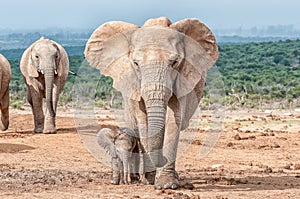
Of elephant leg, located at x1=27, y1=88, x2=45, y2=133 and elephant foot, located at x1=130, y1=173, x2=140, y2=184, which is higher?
elephant foot, located at x1=130, y1=173, x2=140, y2=184

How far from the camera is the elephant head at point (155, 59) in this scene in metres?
7.99

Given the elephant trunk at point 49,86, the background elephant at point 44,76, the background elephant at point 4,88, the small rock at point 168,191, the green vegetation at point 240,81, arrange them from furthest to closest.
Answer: the background elephant at point 4,88 → the background elephant at point 44,76 → the elephant trunk at point 49,86 → the green vegetation at point 240,81 → the small rock at point 168,191

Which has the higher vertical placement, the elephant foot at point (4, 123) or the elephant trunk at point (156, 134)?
the elephant trunk at point (156, 134)

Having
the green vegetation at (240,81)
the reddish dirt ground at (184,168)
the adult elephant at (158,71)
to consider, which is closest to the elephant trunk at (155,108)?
the adult elephant at (158,71)

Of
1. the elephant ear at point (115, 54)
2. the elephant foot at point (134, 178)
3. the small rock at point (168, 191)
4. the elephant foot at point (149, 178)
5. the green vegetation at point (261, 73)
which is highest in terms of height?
the elephant ear at point (115, 54)

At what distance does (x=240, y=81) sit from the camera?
146 ft

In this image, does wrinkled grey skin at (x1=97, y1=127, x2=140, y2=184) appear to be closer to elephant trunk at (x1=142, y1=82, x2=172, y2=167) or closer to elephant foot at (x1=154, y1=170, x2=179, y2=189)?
elephant foot at (x1=154, y1=170, x2=179, y2=189)

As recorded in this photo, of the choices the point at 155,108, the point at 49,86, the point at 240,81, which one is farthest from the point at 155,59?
the point at 240,81

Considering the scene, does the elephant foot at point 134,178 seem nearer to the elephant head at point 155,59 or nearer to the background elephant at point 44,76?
the elephant head at point 155,59

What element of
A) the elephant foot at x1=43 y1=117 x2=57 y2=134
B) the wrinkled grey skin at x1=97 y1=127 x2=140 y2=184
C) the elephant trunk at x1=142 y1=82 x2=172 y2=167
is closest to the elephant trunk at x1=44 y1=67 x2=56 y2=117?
the elephant foot at x1=43 y1=117 x2=57 y2=134

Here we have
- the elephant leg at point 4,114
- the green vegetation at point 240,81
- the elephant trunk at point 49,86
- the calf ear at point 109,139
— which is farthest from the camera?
the elephant leg at point 4,114

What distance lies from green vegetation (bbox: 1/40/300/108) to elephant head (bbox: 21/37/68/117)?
1.68 ft

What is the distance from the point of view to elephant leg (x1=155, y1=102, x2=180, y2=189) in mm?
8508

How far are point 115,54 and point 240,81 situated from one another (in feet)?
117
